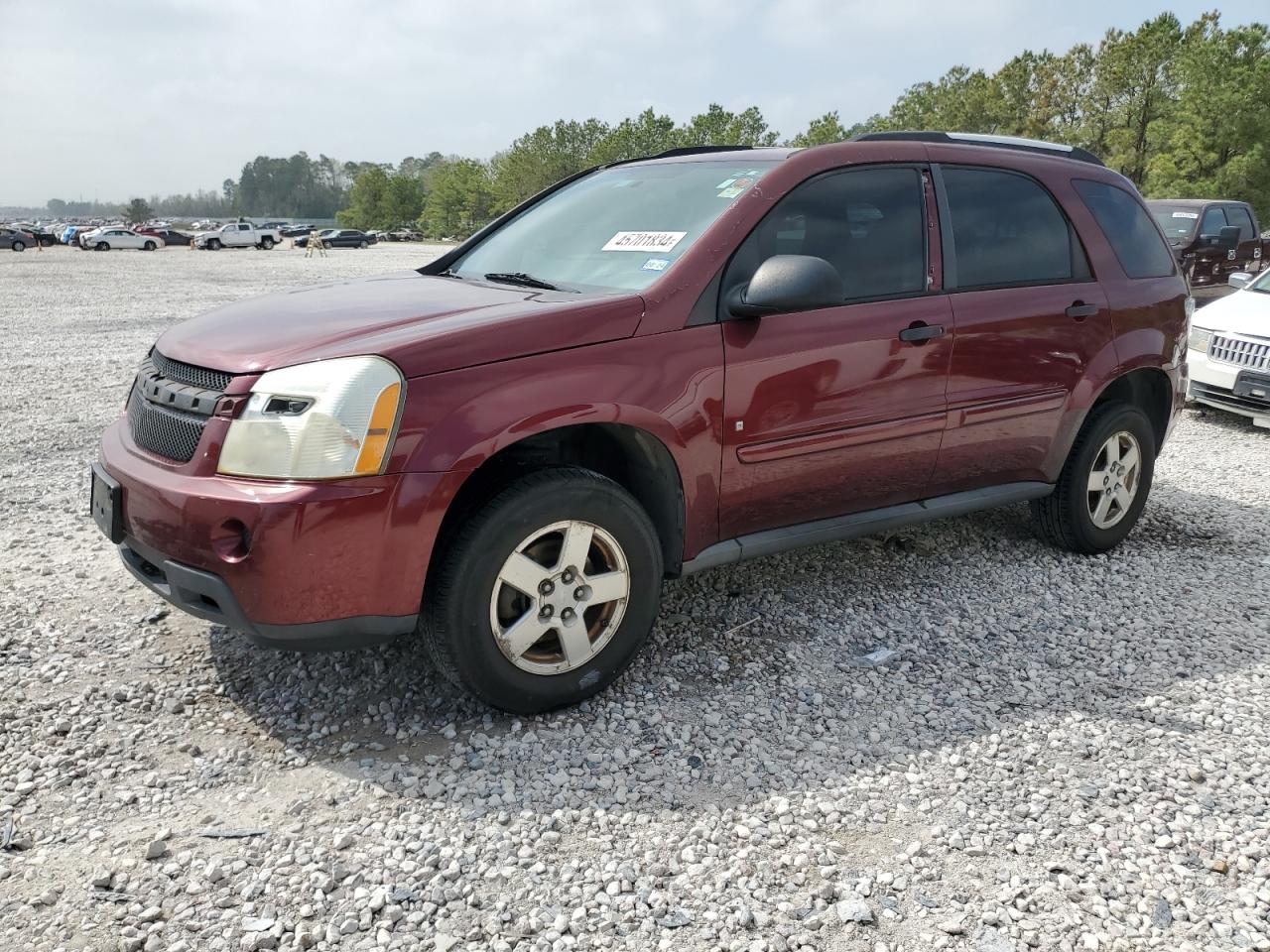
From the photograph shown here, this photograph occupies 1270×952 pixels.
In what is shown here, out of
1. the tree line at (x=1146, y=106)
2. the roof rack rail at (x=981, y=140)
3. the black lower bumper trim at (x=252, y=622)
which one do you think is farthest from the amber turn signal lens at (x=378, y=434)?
the tree line at (x=1146, y=106)

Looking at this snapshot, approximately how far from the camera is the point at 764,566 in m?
4.68

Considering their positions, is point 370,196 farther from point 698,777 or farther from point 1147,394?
point 698,777

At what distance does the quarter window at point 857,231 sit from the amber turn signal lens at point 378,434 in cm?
133

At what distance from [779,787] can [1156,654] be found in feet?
6.17

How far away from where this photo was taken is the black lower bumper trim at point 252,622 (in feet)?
9.18

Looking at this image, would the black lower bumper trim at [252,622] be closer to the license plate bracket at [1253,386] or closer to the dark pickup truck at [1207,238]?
the license plate bracket at [1253,386]

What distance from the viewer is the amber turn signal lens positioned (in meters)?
2.77

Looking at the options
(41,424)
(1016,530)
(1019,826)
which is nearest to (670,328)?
(1019,826)

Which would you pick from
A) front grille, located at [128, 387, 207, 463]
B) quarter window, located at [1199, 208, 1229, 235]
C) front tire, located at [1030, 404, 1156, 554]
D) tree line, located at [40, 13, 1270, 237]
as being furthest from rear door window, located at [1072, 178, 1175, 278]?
tree line, located at [40, 13, 1270, 237]

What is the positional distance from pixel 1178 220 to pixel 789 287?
14.1m

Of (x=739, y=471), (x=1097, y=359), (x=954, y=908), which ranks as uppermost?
(x=1097, y=359)

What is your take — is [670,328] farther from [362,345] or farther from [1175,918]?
[1175,918]

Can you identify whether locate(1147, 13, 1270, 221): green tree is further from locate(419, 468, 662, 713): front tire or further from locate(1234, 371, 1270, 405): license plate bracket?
locate(419, 468, 662, 713): front tire

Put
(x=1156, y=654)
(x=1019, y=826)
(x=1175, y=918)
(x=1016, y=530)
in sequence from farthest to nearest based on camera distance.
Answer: (x=1016, y=530)
(x=1156, y=654)
(x=1019, y=826)
(x=1175, y=918)
